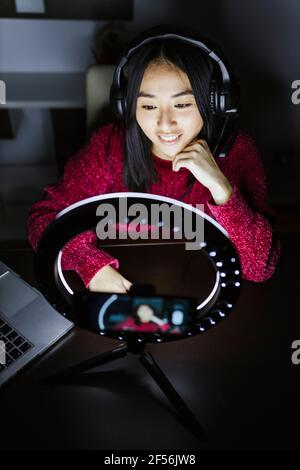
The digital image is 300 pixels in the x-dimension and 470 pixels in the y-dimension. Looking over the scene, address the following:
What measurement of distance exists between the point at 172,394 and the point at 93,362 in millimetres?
156

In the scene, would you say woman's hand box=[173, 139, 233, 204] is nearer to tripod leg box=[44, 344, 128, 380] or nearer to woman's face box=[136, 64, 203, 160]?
woman's face box=[136, 64, 203, 160]

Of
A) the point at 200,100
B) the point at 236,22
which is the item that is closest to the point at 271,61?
the point at 236,22

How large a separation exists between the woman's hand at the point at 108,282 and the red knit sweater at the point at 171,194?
0.01m

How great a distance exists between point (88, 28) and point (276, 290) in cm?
108

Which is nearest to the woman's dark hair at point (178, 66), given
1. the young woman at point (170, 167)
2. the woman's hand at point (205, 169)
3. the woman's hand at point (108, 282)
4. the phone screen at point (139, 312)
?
the young woman at point (170, 167)

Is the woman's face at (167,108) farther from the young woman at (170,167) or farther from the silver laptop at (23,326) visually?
the silver laptop at (23,326)

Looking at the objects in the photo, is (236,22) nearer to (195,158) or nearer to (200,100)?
(200,100)

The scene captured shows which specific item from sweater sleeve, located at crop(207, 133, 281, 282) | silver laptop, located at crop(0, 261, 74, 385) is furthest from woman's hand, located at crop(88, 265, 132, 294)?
sweater sleeve, located at crop(207, 133, 281, 282)

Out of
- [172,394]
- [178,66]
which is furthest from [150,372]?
[178,66]

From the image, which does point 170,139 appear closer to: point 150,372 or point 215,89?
point 215,89

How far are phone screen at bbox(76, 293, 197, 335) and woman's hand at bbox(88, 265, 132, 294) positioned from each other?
0.13 metres

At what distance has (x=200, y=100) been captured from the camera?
0.90 meters
